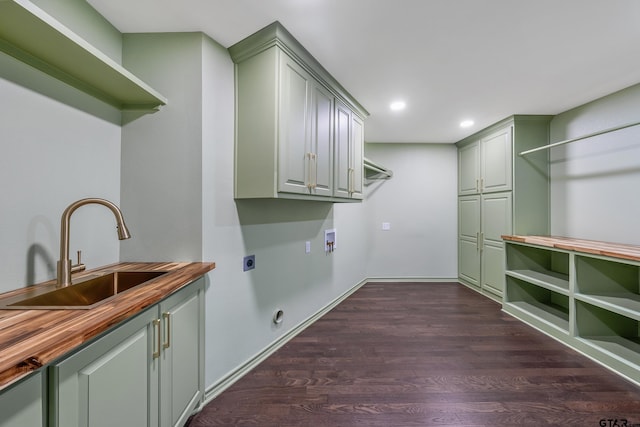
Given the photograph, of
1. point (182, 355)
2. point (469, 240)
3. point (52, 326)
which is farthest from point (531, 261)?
point (52, 326)

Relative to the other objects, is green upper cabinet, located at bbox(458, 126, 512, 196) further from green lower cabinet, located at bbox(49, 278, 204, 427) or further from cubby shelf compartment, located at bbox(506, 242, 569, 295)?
green lower cabinet, located at bbox(49, 278, 204, 427)

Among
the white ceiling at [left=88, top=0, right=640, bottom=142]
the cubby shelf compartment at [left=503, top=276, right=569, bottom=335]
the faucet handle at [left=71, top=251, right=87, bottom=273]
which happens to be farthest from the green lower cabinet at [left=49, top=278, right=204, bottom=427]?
the cubby shelf compartment at [left=503, top=276, right=569, bottom=335]

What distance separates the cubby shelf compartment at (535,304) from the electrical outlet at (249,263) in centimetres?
297

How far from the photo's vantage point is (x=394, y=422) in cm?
159

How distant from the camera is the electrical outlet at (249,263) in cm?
198

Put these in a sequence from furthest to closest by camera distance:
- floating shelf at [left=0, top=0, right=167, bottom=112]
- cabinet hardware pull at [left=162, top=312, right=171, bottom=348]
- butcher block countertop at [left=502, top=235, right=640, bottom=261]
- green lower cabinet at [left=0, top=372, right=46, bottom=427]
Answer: butcher block countertop at [left=502, top=235, right=640, bottom=261]
cabinet hardware pull at [left=162, top=312, right=171, bottom=348]
floating shelf at [left=0, top=0, right=167, bottom=112]
green lower cabinet at [left=0, top=372, right=46, bottom=427]

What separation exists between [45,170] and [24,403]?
1098 millimetres

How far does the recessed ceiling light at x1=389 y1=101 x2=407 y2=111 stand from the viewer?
2898mm

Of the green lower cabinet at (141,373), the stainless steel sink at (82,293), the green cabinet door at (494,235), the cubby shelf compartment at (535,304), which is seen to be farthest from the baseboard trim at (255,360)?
the green cabinet door at (494,235)

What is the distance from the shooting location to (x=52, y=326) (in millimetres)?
813

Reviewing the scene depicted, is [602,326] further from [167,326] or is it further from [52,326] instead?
[52,326]

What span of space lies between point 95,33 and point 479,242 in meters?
4.65

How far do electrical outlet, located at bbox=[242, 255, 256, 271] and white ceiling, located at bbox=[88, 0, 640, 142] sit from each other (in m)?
1.52

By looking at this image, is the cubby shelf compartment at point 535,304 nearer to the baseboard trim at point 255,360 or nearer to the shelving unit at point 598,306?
the shelving unit at point 598,306
